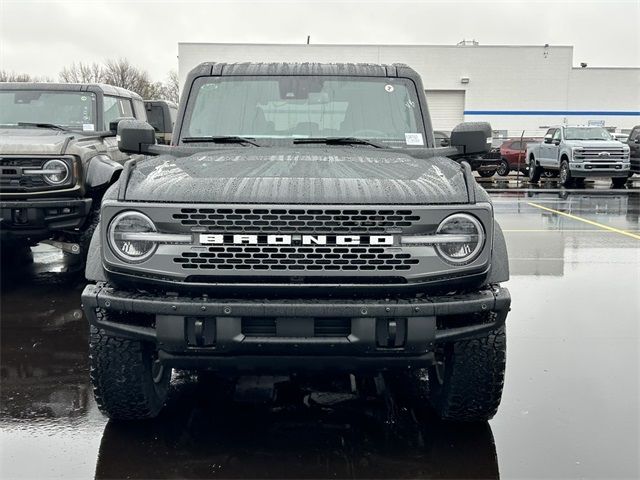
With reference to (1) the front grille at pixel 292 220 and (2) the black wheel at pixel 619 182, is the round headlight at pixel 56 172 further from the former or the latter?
(2) the black wheel at pixel 619 182

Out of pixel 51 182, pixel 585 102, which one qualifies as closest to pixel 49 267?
pixel 51 182

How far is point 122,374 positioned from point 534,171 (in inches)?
889

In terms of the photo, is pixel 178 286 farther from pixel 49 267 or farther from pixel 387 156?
pixel 49 267

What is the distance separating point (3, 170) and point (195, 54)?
35120 mm

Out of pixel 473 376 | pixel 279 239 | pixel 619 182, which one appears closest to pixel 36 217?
pixel 279 239

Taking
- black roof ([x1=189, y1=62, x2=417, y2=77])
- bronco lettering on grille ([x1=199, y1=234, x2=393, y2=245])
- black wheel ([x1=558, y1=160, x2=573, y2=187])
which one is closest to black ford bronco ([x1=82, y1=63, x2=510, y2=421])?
bronco lettering on grille ([x1=199, y1=234, x2=393, y2=245])

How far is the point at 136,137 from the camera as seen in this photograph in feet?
15.5

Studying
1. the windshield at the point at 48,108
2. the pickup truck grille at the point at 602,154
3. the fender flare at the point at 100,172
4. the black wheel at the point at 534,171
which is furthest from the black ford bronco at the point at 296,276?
the black wheel at the point at 534,171

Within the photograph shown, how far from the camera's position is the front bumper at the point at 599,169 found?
21250 millimetres

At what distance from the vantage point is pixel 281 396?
442 centimetres

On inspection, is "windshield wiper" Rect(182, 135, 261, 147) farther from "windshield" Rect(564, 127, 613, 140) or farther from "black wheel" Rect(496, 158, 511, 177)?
"black wheel" Rect(496, 158, 511, 177)

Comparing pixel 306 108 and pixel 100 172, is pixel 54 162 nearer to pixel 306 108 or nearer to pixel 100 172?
pixel 100 172

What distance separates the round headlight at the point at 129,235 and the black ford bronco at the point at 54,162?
3.82 m

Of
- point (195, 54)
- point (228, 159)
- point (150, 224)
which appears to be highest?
point (195, 54)
